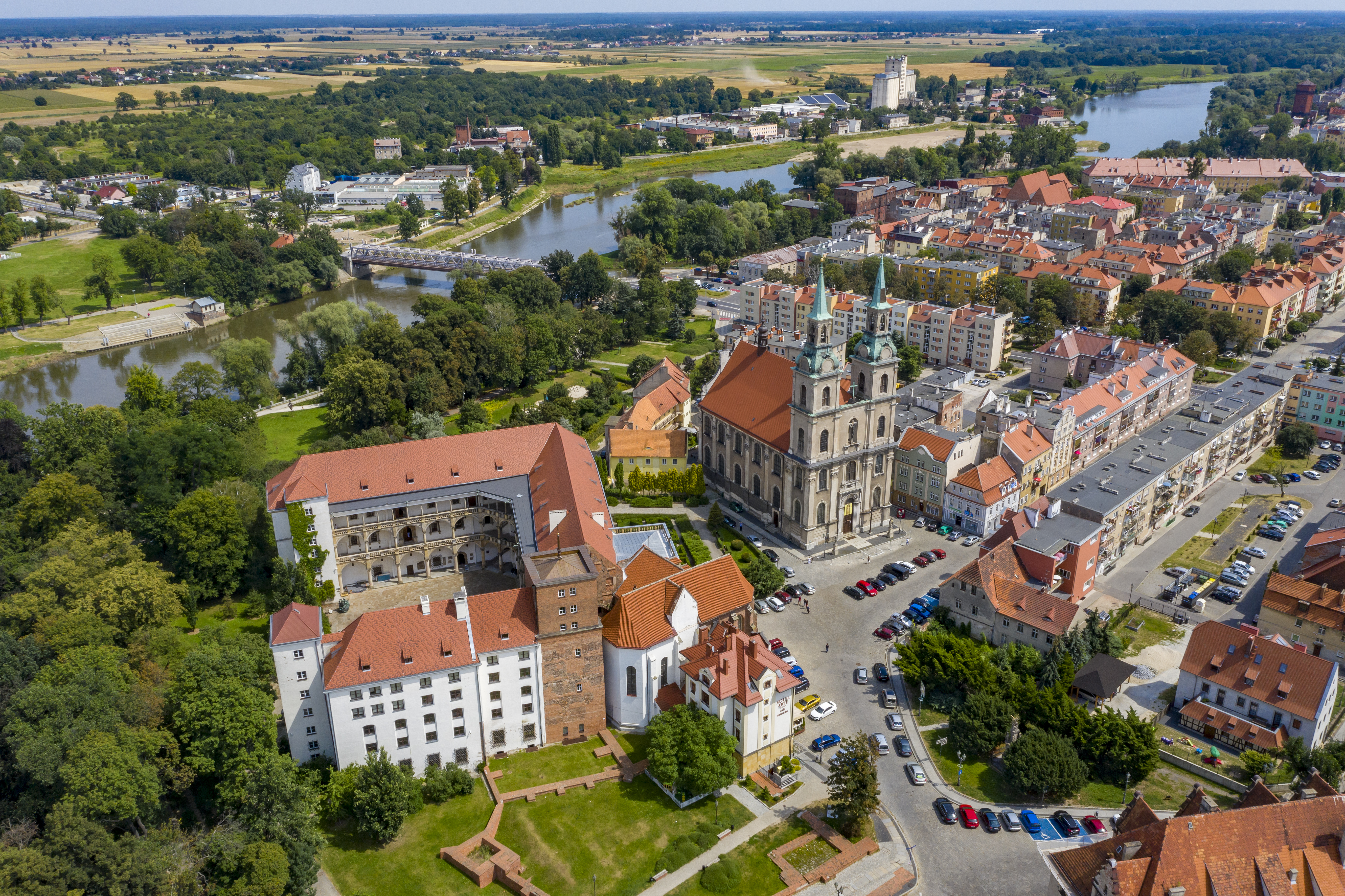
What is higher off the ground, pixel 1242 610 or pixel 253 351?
pixel 253 351

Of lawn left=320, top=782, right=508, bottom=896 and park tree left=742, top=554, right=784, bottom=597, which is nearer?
lawn left=320, top=782, right=508, bottom=896

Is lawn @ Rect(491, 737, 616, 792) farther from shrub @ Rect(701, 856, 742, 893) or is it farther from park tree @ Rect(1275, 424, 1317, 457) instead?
park tree @ Rect(1275, 424, 1317, 457)

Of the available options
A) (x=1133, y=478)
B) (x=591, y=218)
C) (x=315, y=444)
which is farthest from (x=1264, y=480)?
(x=591, y=218)

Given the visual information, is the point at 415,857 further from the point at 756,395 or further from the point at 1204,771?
the point at 756,395

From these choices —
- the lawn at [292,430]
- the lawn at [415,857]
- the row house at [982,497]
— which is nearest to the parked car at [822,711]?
the lawn at [415,857]

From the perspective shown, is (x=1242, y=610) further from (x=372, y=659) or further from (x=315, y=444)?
(x=315, y=444)

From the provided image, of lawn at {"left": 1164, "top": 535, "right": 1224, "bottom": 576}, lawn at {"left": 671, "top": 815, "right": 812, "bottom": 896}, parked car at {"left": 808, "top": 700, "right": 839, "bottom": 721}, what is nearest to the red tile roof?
parked car at {"left": 808, "top": 700, "right": 839, "bottom": 721}
